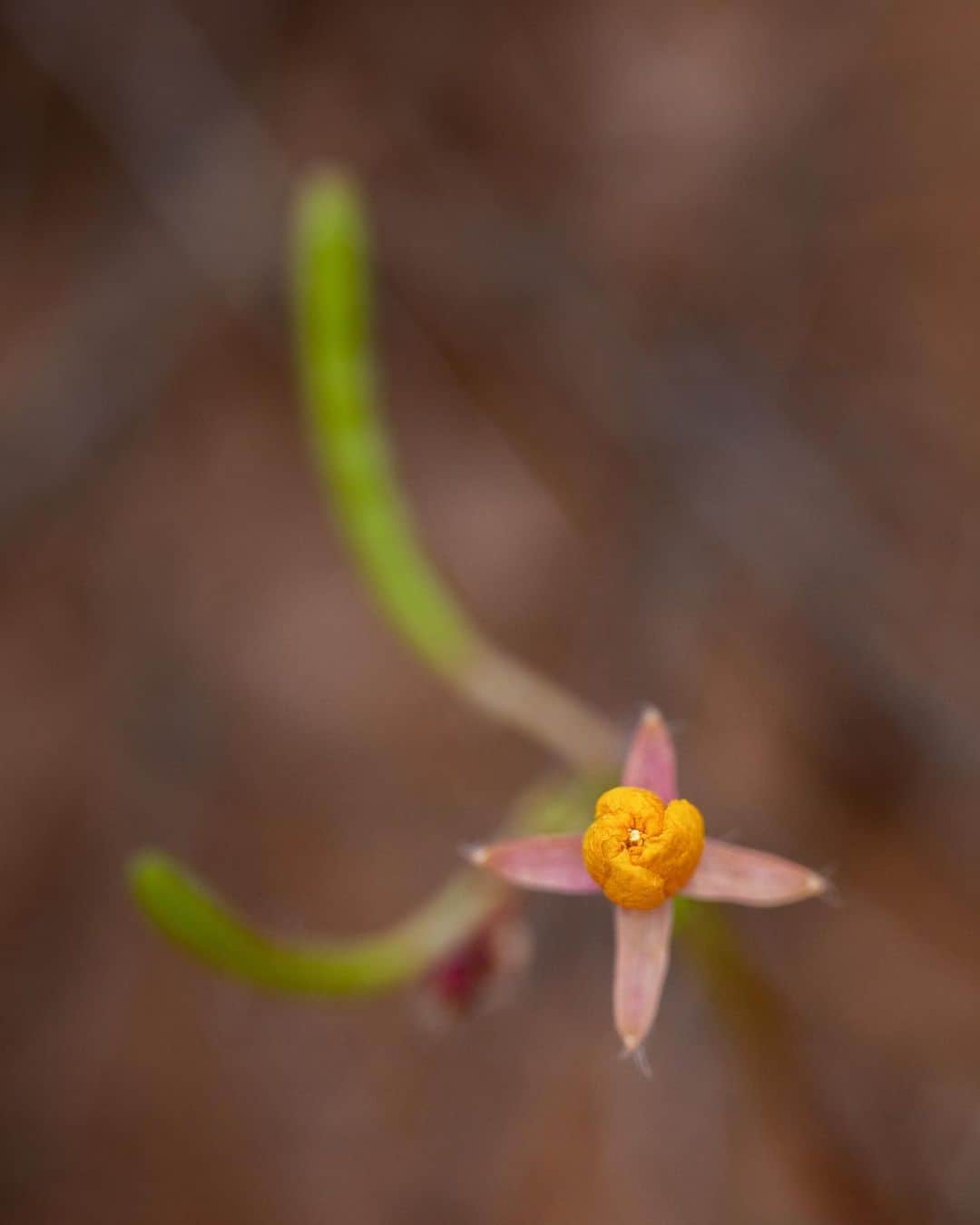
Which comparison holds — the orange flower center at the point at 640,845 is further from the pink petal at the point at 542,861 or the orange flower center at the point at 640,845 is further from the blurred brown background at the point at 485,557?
the blurred brown background at the point at 485,557

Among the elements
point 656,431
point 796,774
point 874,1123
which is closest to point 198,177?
point 656,431

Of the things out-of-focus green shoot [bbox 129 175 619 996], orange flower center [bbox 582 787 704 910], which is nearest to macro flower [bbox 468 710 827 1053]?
orange flower center [bbox 582 787 704 910]

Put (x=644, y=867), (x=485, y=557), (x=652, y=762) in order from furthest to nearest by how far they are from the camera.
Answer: (x=485, y=557)
(x=652, y=762)
(x=644, y=867)

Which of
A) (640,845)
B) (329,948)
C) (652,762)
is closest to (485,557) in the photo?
(329,948)

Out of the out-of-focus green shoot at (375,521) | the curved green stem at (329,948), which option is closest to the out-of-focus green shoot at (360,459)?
the out-of-focus green shoot at (375,521)

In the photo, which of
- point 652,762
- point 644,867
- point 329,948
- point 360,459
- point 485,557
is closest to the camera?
point 644,867

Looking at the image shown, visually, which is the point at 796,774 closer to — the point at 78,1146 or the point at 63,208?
the point at 78,1146

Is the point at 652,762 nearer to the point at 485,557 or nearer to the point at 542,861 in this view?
the point at 542,861

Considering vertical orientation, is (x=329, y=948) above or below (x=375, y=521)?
below
